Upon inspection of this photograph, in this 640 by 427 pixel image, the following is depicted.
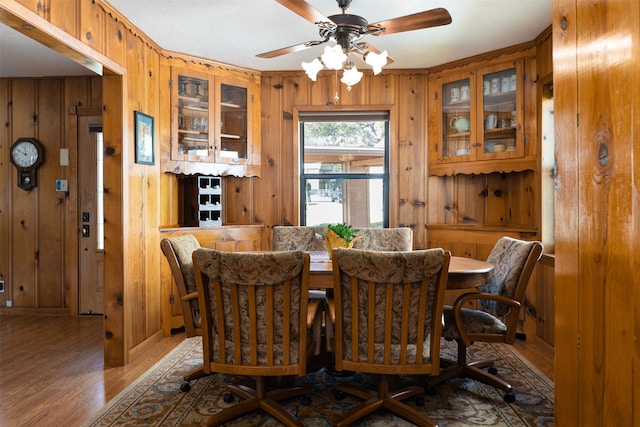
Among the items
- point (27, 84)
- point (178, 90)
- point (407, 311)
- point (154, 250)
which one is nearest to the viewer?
point (407, 311)

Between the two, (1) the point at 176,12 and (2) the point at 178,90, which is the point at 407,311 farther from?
(2) the point at 178,90

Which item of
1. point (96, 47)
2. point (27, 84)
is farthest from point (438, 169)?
point (27, 84)

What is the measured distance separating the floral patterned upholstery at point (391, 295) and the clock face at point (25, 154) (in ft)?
13.8

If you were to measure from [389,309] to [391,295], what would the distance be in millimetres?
68

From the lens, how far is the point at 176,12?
3.18m

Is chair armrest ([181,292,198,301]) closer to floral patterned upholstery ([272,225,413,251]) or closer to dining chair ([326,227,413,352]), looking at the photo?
floral patterned upholstery ([272,225,413,251])

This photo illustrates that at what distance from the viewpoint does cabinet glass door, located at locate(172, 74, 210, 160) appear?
4.12m

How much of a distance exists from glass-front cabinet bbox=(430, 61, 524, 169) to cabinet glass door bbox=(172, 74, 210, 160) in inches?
89.0

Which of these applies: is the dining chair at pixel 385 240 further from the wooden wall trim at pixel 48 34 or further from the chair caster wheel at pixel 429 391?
the wooden wall trim at pixel 48 34

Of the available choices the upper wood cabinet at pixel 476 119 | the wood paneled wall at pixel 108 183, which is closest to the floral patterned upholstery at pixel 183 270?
the wood paneled wall at pixel 108 183

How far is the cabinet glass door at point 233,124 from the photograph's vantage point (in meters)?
4.34

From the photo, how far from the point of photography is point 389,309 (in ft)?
6.60

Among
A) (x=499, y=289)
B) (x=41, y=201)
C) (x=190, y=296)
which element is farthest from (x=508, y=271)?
(x=41, y=201)

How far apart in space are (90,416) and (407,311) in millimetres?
1774
